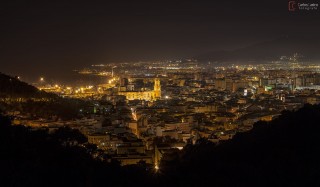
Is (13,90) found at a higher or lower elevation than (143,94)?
higher

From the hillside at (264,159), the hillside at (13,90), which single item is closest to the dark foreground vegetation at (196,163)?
the hillside at (264,159)

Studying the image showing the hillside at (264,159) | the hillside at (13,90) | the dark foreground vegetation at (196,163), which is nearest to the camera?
the dark foreground vegetation at (196,163)

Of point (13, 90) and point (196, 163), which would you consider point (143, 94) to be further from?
point (196, 163)

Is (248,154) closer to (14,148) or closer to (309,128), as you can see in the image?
(309,128)

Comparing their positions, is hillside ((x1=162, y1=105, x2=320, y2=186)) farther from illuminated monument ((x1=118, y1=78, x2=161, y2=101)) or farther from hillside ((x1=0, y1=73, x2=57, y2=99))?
illuminated monument ((x1=118, y1=78, x2=161, y2=101))

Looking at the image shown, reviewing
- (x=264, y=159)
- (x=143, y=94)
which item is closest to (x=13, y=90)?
(x=143, y=94)

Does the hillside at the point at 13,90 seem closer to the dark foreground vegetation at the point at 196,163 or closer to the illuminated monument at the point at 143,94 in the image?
the dark foreground vegetation at the point at 196,163

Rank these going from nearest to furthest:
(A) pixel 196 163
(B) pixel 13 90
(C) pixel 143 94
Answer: (A) pixel 196 163
(B) pixel 13 90
(C) pixel 143 94

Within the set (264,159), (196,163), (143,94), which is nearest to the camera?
(264,159)
